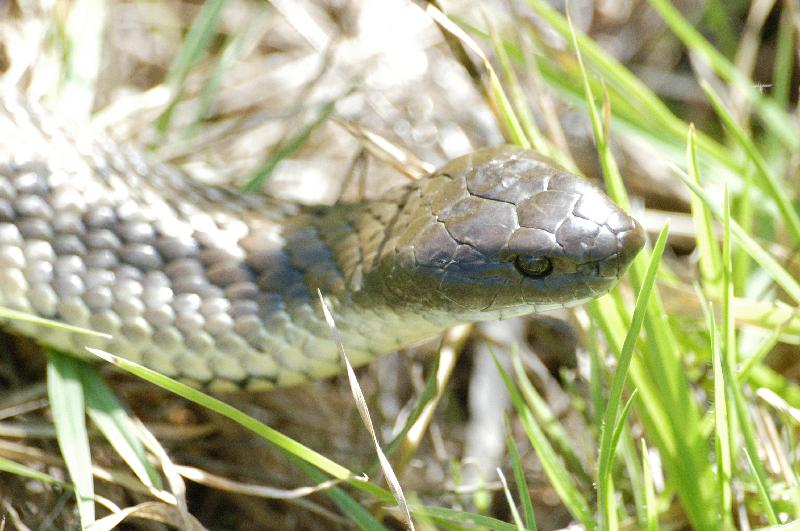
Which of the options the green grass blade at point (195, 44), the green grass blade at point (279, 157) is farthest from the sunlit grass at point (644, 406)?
the green grass blade at point (195, 44)

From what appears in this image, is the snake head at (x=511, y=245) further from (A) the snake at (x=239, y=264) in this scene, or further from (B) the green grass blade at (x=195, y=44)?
(B) the green grass blade at (x=195, y=44)

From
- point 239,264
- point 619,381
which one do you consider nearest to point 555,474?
point 619,381

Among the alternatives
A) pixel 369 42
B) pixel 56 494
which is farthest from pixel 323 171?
pixel 56 494

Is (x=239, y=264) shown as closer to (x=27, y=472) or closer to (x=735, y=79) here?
(x=27, y=472)

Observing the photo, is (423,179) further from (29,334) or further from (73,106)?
(73,106)

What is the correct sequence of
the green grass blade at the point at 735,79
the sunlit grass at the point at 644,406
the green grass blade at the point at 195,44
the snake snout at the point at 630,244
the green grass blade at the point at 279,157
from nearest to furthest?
the sunlit grass at the point at 644,406 → the snake snout at the point at 630,244 → the green grass blade at the point at 279,157 → the green grass blade at the point at 735,79 → the green grass blade at the point at 195,44

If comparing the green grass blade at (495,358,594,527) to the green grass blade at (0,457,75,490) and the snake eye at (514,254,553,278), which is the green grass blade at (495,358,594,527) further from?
the green grass blade at (0,457,75,490)

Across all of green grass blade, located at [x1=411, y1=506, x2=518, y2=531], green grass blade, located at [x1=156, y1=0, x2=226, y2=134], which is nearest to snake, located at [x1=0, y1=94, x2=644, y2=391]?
green grass blade, located at [x1=411, y1=506, x2=518, y2=531]
